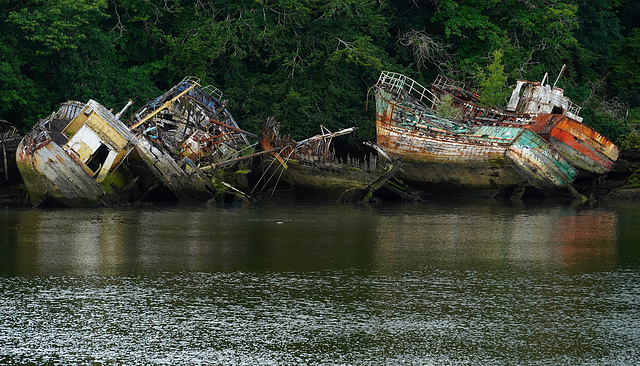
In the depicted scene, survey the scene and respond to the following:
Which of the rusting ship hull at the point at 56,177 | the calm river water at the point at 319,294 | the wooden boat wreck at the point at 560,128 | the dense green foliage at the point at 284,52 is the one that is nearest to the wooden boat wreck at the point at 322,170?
the dense green foliage at the point at 284,52

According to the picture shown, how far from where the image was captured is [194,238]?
59.6ft

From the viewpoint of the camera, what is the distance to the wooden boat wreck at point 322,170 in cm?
2869

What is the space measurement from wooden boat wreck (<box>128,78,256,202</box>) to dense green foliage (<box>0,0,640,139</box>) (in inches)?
138

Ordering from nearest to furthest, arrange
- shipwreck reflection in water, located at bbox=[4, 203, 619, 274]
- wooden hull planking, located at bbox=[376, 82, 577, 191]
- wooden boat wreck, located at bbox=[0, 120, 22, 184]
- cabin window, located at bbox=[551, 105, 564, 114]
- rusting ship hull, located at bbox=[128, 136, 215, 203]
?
shipwreck reflection in water, located at bbox=[4, 203, 619, 274] < rusting ship hull, located at bbox=[128, 136, 215, 203] < wooden boat wreck, located at bbox=[0, 120, 22, 184] < wooden hull planking, located at bbox=[376, 82, 577, 191] < cabin window, located at bbox=[551, 105, 564, 114]

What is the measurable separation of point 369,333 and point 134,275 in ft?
16.4

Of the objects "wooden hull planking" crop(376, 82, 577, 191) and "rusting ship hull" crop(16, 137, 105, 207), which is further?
"wooden hull planking" crop(376, 82, 577, 191)

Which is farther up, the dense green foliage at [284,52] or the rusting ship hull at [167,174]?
the dense green foliage at [284,52]

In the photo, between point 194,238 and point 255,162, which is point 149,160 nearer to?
point 255,162

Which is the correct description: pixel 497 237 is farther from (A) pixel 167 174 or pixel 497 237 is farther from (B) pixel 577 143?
(B) pixel 577 143

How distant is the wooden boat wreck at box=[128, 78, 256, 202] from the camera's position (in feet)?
89.2

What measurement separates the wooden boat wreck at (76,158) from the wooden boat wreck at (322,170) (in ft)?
18.8

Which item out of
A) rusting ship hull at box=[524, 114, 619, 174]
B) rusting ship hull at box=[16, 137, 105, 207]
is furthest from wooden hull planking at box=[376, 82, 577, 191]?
rusting ship hull at box=[16, 137, 105, 207]

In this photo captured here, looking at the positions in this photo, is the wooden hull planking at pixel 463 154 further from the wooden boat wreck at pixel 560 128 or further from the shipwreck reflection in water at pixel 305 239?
the shipwreck reflection in water at pixel 305 239

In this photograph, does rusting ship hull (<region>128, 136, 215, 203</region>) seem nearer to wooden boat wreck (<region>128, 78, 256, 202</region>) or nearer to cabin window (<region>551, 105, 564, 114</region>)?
wooden boat wreck (<region>128, 78, 256, 202</region>)
